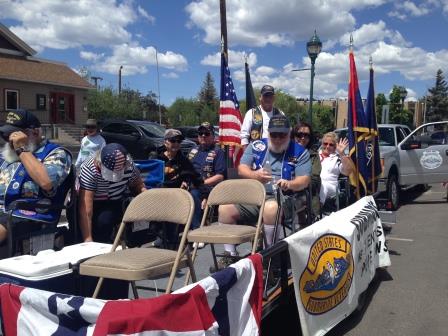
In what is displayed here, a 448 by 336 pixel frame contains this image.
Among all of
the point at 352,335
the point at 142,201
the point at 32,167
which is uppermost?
the point at 32,167

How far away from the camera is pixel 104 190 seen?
4.62 meters

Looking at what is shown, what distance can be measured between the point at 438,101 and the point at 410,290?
86.3 metres

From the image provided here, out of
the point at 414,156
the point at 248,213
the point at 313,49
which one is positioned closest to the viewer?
the point at 248,213

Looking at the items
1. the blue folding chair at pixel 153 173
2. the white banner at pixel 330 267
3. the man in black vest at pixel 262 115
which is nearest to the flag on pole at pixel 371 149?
the man in black vest at pixel 262 115

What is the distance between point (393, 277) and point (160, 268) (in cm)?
341

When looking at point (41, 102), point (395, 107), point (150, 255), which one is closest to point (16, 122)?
point (150, 255)

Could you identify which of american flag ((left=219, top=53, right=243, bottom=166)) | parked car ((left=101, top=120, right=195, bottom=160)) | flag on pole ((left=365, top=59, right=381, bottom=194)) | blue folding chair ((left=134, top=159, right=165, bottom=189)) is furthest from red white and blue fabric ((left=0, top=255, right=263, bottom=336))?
parked car ((left=101, top=120, right=195, bottom=160))

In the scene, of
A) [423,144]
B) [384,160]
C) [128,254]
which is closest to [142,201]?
[128,254]

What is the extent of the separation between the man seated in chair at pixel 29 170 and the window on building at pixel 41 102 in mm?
28003

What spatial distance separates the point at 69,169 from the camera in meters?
4.15

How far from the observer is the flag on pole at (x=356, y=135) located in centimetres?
662

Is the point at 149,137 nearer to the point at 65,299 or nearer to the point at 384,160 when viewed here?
the point at 384,160

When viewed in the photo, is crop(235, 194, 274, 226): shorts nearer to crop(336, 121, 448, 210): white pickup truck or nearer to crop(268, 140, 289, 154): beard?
crop(268, 140, 289, 154): beard

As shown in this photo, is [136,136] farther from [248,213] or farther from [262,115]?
[248,213]
